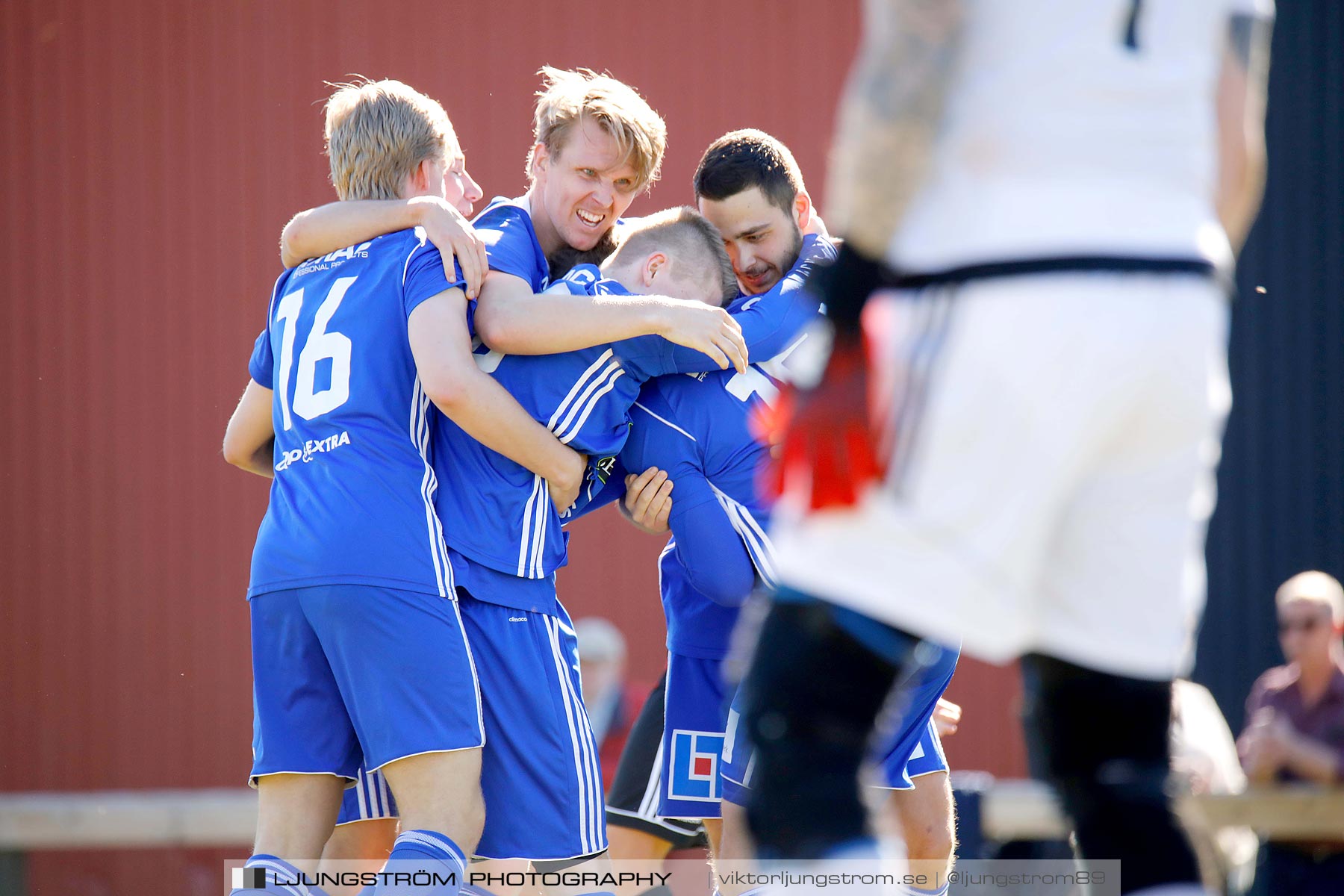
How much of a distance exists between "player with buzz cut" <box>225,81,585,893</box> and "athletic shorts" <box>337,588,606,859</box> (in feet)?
0.37

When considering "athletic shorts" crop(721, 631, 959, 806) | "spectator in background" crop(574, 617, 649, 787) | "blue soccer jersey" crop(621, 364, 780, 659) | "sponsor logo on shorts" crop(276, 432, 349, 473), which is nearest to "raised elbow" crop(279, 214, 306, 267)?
"sponsor logo on shorts" crop(276, 432, 349, 473)

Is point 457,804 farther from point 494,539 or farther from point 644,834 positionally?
point 644,834

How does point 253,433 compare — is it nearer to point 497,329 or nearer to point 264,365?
point 264,365

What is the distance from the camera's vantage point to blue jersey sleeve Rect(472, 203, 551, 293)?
255 centimetres

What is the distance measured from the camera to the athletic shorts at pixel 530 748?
236cm

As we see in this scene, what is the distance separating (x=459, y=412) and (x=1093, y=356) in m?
1.43

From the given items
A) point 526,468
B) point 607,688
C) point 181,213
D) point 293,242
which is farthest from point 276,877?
point 181,213

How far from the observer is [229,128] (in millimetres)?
6480

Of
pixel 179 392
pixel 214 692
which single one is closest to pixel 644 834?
pixel 214 692

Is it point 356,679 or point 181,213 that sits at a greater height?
point 181,213

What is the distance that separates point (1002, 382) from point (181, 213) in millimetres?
6203

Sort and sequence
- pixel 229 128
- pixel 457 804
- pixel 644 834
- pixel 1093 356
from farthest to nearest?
pixel 229 128
pixel 644 834
pixel 457 804
pixel 1093 356

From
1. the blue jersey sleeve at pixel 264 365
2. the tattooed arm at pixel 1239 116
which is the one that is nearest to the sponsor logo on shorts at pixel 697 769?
the blue jersey sleeve at pixel 264 365

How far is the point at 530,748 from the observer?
2.38 metres
